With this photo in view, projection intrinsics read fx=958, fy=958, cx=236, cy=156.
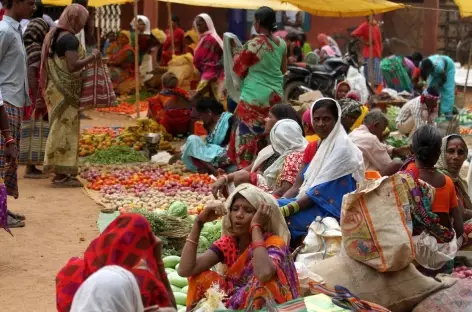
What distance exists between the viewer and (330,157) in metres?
6.31

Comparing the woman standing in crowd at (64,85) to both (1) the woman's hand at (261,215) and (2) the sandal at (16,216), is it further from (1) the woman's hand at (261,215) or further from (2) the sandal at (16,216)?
(1) the woman's hand at (261,215)

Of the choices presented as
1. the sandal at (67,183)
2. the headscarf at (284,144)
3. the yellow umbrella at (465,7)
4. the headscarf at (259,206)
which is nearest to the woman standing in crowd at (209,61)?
the yellow umbrella at (465,7)

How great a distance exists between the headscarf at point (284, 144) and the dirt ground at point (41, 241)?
154 cm

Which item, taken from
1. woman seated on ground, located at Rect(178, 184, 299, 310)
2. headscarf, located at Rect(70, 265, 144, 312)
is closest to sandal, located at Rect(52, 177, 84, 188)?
woman seated on ground, located at Rect(178, 184, 299, 310)

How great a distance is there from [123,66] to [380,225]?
528 inches

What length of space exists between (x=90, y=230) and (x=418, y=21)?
18396 mm

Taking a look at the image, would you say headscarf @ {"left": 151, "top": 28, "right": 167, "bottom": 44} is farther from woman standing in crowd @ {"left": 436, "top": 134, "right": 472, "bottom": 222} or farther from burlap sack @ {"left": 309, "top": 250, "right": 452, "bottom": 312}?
burlap sack @ {"left": 309, "top": 250, "right": 452, "bottom": 312}

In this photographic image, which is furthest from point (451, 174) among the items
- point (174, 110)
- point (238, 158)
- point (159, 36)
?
point (159, 36)

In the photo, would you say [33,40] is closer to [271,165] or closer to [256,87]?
[256,87]

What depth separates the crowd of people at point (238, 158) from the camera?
374 centimetres

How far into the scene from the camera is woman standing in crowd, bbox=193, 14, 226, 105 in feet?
43.0

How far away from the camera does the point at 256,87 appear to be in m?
10.0

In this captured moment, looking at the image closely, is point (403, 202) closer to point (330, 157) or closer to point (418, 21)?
point (330, 157)

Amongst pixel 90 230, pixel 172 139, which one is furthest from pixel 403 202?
pixel 172 139
